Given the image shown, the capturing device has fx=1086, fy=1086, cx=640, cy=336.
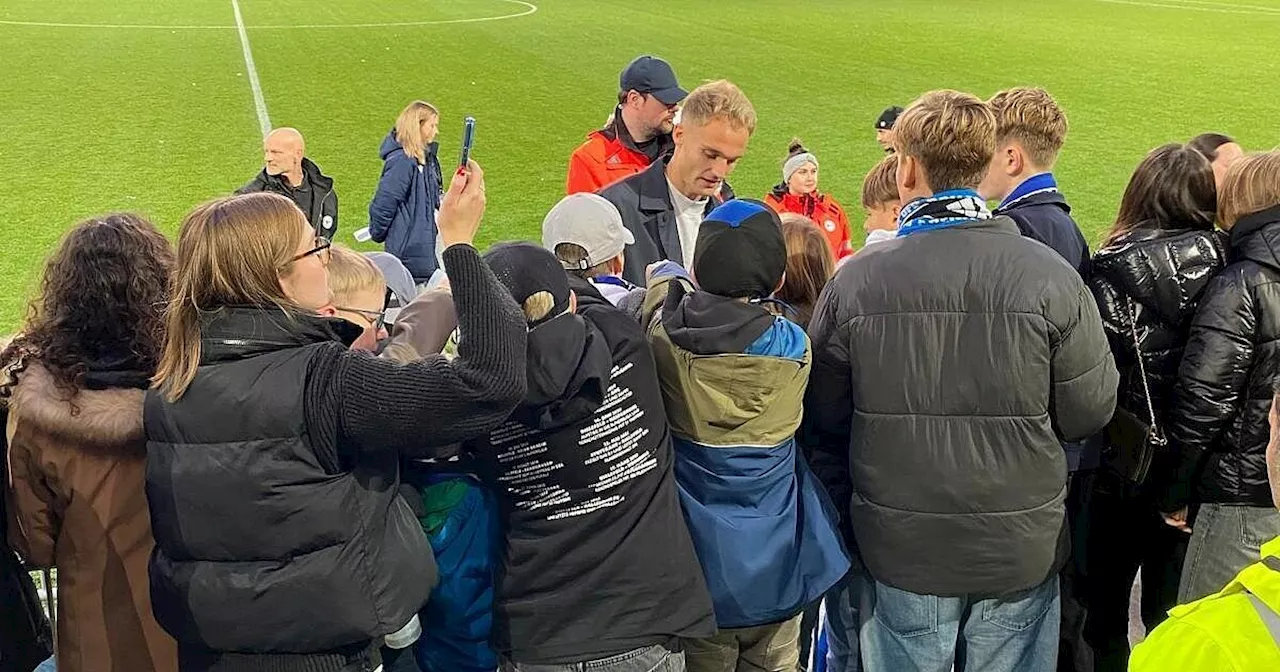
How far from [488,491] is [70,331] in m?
1.07

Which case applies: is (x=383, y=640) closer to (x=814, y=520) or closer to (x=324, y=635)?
(x=324, y=635)

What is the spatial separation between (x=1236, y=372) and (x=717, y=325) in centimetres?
150

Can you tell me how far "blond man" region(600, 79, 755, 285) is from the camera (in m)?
3.83

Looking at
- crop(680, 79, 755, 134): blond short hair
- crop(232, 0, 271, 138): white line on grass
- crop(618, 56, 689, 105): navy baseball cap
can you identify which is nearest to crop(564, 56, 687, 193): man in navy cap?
crop(618, 56, 689, 105): navy baseball cap

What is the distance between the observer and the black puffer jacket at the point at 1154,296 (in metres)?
3.09

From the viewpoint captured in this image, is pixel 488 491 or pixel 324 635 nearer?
pixel 324 635

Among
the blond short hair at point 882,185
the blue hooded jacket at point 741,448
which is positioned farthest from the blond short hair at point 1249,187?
the blue hooded jacket at point 741,448

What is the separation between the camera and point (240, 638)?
2285 mm

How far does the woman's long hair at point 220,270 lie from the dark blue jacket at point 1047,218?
213cm

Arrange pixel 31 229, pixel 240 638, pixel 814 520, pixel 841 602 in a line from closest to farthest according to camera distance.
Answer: pixel 240 638 < pixel 814 520 < pixel 841 602 < pixel 31 229

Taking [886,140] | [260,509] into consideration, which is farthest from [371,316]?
[886,140]

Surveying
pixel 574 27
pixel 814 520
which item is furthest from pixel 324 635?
pixel 574 27

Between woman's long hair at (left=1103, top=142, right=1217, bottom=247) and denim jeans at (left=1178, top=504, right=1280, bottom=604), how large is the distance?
33.4 inches

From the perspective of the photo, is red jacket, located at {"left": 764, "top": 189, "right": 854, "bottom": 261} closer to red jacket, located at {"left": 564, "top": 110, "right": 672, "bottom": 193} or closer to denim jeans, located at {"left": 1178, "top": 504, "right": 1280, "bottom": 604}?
red jacket, located at {"left": 564, "top": 110, "right": 672, "bottom": 193}
